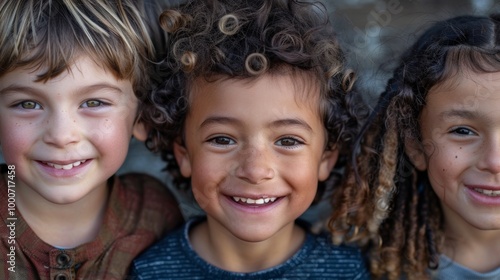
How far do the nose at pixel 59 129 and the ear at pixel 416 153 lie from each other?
1034 millimetres

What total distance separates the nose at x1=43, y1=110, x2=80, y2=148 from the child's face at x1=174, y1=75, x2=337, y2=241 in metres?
0.37

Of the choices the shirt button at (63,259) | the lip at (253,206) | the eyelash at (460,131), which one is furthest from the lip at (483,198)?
the shirt button at (63,259)

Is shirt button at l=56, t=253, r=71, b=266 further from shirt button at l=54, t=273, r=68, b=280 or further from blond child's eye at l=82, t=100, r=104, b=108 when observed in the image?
blond child's eye at l=82, t=100, r=104, b=108

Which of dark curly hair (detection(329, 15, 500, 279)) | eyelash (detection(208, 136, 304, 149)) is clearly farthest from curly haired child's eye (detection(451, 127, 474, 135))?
eyelash (detection(208, 136, 304, 149))

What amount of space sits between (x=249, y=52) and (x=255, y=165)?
330mm

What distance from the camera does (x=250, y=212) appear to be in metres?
2.16

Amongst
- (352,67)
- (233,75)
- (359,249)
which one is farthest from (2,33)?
(359,249)

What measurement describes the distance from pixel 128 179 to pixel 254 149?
64cm

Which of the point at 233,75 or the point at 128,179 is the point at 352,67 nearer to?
the point at 233,75

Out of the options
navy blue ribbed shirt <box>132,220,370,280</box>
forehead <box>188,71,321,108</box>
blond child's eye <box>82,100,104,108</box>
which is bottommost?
navy blue ribbed shirt <box>132,220,370,280</box>

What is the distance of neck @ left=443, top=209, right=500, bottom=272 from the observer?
230 cm

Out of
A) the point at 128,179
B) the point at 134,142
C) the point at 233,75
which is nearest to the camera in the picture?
the point at 233,75

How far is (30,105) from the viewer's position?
6.89ft

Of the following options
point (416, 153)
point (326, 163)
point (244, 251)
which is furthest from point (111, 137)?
point (416, 153)
